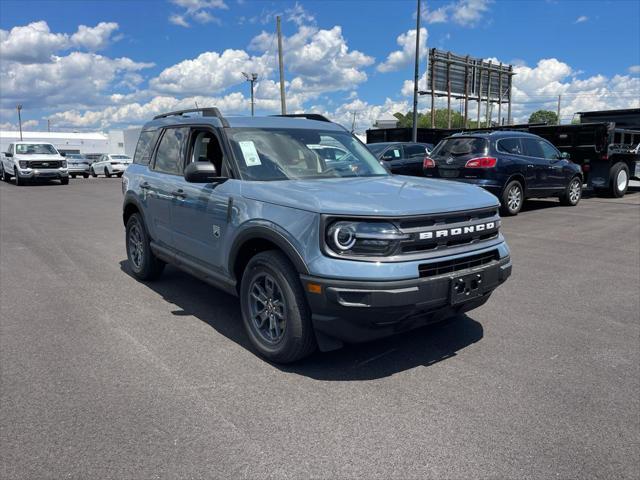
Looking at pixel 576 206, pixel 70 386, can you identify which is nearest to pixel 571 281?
pixel 70 386

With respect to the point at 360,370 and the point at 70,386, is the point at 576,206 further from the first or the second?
the point at 70,386

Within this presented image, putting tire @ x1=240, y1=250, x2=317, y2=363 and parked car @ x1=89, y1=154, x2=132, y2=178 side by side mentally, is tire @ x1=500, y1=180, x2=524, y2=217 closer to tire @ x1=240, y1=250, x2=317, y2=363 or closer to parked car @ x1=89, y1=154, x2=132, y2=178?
tire @ x1=240, y1=250, x2=317, y2=363

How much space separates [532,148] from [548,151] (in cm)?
71

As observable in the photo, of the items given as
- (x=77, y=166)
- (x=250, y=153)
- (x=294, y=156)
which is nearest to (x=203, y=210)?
(x=250, y=153)

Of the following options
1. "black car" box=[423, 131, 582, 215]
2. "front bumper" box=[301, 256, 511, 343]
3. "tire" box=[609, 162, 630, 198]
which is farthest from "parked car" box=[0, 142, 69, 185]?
"front bumper" box=[301, 256, 511, 343]

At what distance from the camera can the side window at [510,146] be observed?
35.2 feet

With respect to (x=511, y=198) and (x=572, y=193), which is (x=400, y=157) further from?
(x=572, y=193)

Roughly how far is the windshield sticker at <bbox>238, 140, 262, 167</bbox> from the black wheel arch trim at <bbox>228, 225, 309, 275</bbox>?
2.25 ft

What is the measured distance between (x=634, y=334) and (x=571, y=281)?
68.5 inches

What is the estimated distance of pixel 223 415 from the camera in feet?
10.1

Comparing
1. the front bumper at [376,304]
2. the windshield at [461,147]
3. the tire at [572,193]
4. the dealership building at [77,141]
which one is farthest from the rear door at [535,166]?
the dealership building at [77,141]

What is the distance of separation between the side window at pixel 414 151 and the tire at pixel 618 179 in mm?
5234

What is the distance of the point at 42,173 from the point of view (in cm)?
2336

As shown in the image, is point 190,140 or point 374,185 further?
point 190,140
